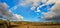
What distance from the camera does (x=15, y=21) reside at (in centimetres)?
215

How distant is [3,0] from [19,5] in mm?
298

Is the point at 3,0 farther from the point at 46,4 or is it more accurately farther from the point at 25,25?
the point at 46,4

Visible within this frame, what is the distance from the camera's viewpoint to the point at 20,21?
7.02 ft

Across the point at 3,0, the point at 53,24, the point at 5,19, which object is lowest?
the point at 53,24

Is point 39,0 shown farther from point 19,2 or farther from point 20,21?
point 20,21

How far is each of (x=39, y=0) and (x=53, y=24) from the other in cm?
49

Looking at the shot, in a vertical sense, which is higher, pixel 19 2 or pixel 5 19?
pixel 19 2

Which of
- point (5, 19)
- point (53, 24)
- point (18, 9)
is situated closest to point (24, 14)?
point (18, 9)

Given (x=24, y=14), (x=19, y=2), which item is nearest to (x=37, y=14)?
(x=24, y=14)

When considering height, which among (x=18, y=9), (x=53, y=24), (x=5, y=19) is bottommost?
(x=53, y=24)

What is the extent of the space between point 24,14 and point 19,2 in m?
0.23

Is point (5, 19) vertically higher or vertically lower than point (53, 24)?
higher

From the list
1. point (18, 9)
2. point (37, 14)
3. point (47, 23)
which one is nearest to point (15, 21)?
point (18, 9)

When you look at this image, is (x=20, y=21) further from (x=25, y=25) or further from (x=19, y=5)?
(x=19, y=5)
